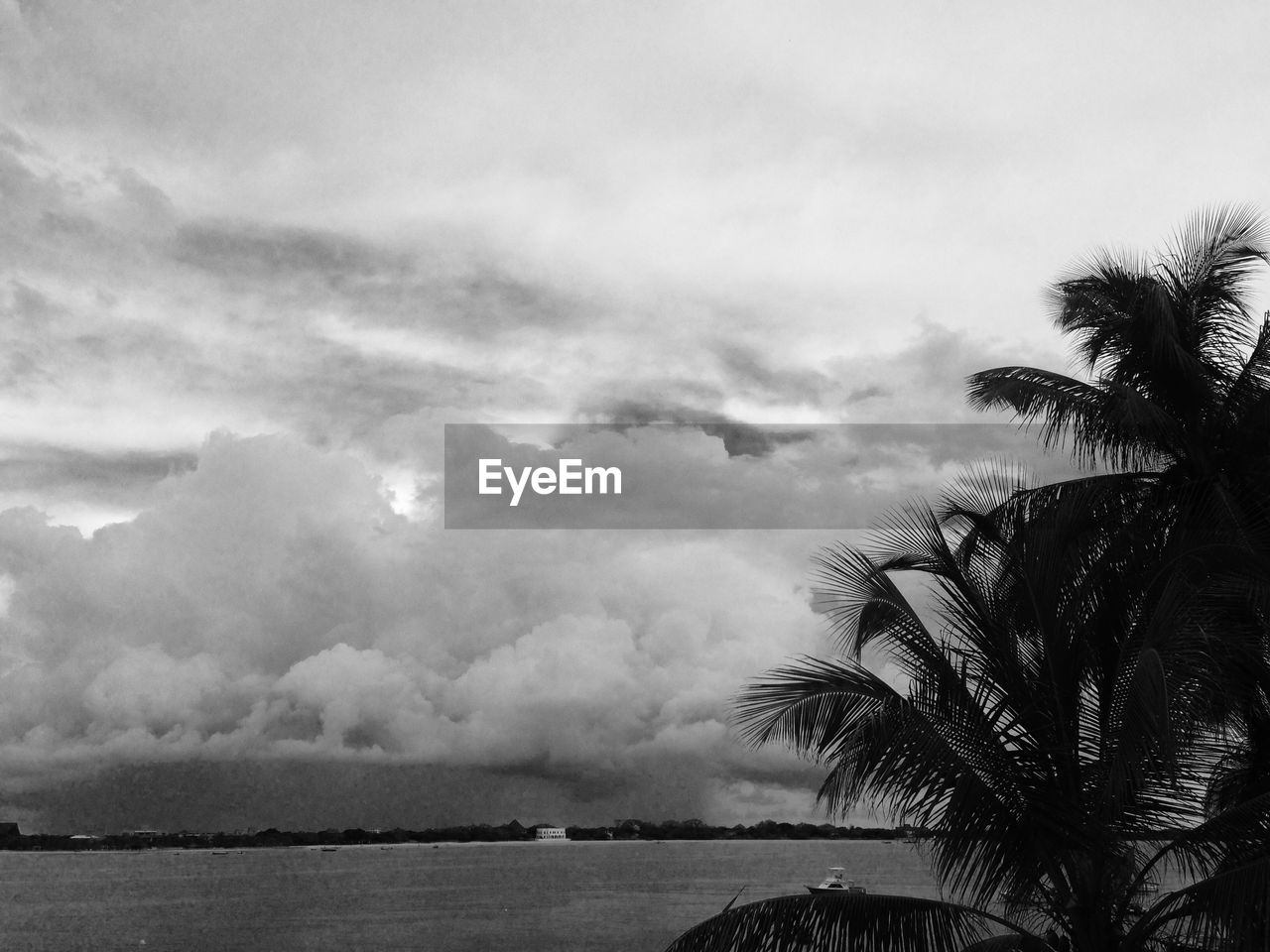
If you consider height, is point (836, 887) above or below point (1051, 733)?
below

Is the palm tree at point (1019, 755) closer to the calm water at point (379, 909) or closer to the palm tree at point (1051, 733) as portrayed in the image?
the palm tree at point (1051, 733)

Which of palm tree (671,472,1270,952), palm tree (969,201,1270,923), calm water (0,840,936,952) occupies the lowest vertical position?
calm water (0,840,936,952)

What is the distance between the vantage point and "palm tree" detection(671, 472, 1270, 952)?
8938 mm

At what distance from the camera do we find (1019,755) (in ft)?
31.6

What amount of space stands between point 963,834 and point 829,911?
130 centimetres

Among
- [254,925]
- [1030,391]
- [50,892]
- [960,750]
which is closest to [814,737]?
[960,750]

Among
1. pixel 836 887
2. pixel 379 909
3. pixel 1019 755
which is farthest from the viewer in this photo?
pixel 379 909

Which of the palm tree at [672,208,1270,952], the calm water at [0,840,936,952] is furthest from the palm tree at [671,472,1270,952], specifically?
the calm water at [0,840,936,952]

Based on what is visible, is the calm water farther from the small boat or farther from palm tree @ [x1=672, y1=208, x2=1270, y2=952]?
palm tree @ [x1=672, y1=208, x2=1270, y2=952]

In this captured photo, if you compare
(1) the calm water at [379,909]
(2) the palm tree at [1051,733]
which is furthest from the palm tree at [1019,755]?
(1) the calm water at [379,909]

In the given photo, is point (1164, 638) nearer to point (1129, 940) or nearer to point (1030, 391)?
point (1129, 940)

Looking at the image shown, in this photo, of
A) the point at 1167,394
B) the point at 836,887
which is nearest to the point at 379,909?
the point at 836,887

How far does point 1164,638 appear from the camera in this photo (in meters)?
8.80

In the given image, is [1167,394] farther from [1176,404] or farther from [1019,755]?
[1019,755]
